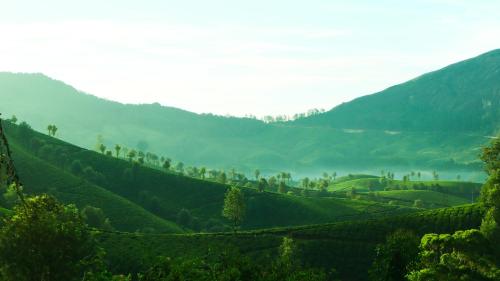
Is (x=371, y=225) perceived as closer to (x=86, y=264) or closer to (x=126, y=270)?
(x=126, y=270)

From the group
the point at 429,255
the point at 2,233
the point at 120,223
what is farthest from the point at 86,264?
the point at 120,223

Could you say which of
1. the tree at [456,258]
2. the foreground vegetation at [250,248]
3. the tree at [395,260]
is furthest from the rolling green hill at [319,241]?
the tree at [395,260]

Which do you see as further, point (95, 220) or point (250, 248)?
point (95, 220)


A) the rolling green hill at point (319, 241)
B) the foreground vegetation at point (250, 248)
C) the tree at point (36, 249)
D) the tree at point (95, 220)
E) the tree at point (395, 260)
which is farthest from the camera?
the tree at point (95, 220)

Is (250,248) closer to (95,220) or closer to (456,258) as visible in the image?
(95,220)

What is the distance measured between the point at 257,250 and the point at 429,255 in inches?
2608

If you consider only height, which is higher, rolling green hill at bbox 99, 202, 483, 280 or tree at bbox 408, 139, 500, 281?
tree at bbox 408, 139, 500, 281

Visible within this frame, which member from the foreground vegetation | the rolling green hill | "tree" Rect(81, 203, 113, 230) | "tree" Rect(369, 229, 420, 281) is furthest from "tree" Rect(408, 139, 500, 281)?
"tree" Rect(81, 203, 113, 230)

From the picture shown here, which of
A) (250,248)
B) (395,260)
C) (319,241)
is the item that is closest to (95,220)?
(250,248)

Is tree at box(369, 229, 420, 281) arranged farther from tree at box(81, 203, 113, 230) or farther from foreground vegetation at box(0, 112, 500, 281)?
tree at box(81, 203, 113, 230)

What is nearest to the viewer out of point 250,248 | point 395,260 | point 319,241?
point 395,260

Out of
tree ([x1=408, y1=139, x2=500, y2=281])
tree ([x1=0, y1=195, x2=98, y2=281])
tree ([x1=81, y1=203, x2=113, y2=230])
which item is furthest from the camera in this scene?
tree ([x1=81, y1=203, x2=113, y2=230])

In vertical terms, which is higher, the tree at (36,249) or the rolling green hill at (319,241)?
the tree at (36,249)

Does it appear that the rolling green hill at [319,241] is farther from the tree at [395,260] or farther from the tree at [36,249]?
the tree at [36,249]
